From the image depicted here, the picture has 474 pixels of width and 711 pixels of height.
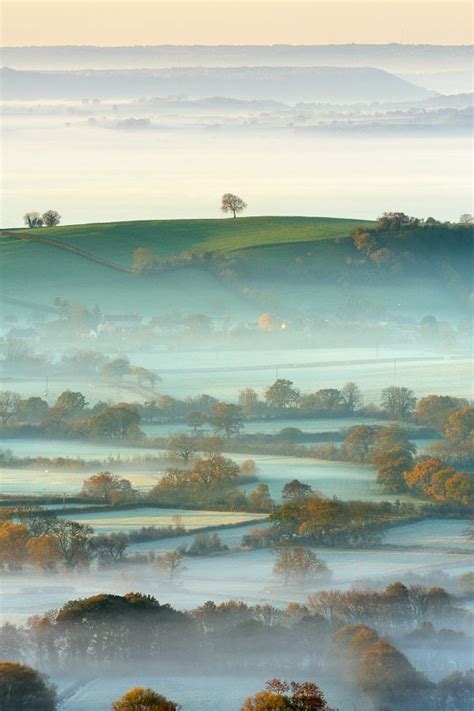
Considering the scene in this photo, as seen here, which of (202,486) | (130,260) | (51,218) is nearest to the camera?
(202,486)

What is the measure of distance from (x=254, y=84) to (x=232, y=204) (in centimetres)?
438

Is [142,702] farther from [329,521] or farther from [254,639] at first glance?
[329,521]

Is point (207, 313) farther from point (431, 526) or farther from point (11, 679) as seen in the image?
point (11, 679)

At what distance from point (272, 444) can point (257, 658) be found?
989 centimetres

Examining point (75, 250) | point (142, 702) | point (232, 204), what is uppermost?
point (232, 204)

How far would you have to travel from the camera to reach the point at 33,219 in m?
42.1

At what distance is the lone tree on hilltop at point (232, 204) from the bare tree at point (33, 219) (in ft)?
17.5

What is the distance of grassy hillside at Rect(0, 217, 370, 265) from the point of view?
1574 inches

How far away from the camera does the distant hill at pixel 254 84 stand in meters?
43.3

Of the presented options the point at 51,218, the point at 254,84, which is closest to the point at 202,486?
the point at 51,218

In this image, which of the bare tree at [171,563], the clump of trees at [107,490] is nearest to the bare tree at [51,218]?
the clump of trees at [107,490]

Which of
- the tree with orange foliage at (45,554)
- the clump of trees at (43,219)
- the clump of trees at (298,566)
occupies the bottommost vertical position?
the clump of trees at (298,566)

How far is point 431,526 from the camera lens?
19.5m

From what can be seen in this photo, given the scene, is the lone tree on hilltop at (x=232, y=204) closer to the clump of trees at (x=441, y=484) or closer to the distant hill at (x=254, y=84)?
the distant hill at (x=254, y=84)
